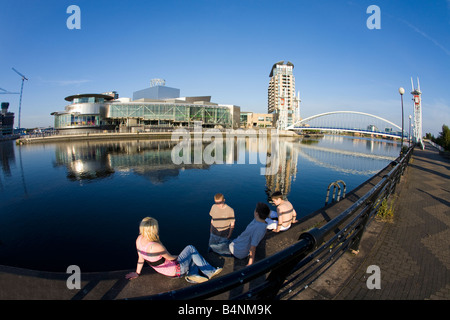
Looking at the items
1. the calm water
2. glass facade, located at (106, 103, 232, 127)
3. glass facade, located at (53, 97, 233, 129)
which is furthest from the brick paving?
glass facade, located at (53, 97, 233, 129)

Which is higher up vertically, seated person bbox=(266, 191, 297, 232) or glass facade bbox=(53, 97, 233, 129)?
glass facade bbox=(53, 97, 233, 129)

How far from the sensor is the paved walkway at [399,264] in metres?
3.27

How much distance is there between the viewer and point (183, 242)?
785 centimetres

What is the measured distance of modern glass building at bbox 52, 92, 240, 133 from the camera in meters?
76.6

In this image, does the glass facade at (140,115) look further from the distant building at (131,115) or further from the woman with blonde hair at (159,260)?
the woman with blonde hair at (159,260)

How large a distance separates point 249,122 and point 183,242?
5503 inches

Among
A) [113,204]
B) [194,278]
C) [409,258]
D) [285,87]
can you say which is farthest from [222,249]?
[285,87]

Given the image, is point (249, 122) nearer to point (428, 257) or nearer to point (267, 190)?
point (267, 190)

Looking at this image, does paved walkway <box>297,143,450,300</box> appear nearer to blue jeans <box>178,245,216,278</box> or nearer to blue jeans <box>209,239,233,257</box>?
blue jeans <box>178,245,216,278</box>

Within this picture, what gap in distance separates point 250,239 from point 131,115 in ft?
293

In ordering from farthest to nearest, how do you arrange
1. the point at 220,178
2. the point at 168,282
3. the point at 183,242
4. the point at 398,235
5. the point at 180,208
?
the point at 220,178 < the point at 180,208 < the point at 183,242 < the point at 398,235 < the point at 168,282

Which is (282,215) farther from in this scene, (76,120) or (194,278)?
(76,120)

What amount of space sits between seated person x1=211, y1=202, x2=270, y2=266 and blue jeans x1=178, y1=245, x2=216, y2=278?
622 millimetres
